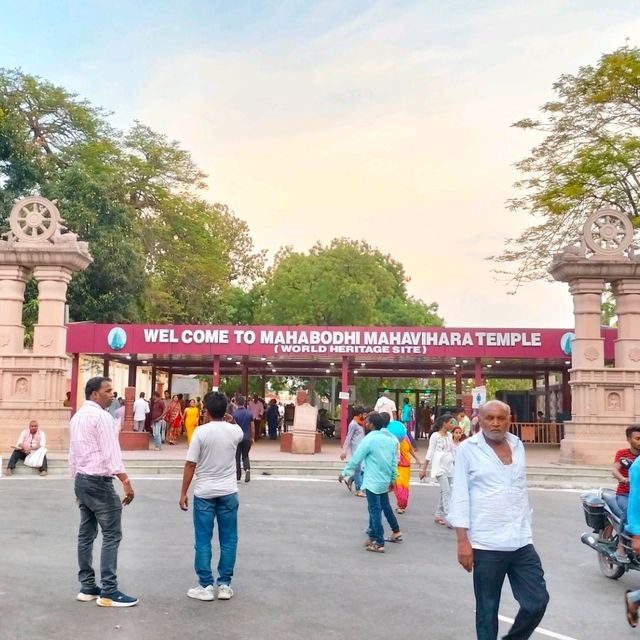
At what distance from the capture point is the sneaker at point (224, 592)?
6.14m

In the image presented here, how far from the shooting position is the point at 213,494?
6180mm

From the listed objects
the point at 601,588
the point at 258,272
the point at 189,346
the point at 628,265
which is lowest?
the point at 601,588

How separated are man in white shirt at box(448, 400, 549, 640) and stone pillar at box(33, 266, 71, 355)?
17.5m

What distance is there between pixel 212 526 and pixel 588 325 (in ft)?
52.7

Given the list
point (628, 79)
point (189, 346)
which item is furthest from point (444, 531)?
point (628, 79)

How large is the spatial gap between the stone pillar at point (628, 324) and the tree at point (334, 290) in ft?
72.9

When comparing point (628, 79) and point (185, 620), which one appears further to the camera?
point (628, 79)

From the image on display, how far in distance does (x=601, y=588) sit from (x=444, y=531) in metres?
2.98

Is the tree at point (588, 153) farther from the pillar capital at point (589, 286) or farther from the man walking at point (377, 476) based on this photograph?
the man walking at point (377, 476)

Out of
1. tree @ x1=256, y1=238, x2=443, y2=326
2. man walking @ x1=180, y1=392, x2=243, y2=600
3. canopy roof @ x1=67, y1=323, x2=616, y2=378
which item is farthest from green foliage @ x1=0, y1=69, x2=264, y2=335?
man walking @ x1=180, y1=392, x2=243, y2=600

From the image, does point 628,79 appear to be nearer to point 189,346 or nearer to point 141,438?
point 189,346

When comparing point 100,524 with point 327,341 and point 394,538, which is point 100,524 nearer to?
point 394,538

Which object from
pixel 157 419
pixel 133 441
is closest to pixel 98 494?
pixel 133 441

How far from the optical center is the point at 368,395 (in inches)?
1752
